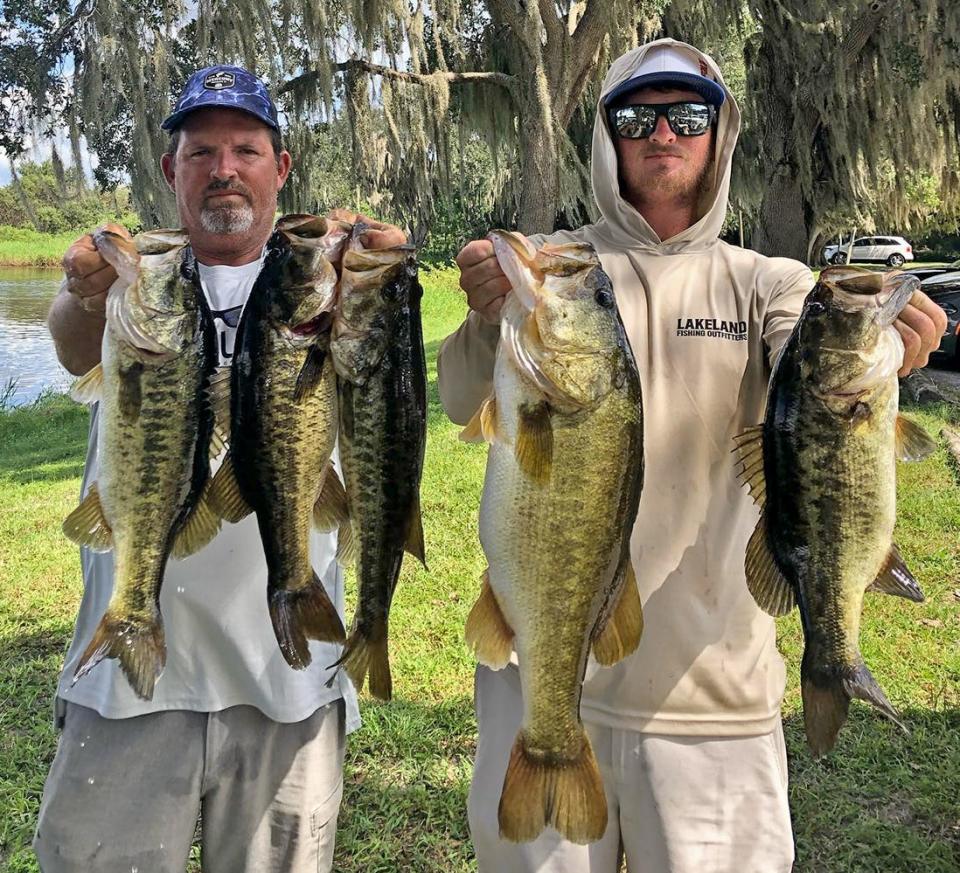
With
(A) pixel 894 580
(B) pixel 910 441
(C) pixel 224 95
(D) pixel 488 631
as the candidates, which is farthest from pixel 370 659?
Result: (C) pixel 224 95

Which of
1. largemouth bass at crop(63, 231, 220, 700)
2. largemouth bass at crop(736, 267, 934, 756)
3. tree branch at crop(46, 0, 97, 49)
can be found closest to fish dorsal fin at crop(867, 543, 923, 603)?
largemouth bass at crop(736, 267, 934, 756)

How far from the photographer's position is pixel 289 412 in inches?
80.9

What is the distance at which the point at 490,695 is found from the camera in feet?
8.26

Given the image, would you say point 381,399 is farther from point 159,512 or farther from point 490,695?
point 490,695

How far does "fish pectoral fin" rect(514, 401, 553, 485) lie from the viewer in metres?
2.02

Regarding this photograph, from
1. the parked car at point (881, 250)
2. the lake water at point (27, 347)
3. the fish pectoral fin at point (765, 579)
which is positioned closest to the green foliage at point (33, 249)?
the lake water at point (27, 347)

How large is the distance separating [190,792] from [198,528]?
0.89 metres

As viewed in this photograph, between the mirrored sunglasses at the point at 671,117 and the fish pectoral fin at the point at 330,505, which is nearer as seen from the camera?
the fish pectoral fin at the point at 330,505

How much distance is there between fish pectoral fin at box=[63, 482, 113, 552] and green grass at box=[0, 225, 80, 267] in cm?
3976

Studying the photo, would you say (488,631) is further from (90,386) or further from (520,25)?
(520,25)

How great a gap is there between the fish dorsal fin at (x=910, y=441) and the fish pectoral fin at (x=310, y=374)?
1.50m

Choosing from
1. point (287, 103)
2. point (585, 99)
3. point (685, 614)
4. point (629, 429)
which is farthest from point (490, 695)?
point (585, 99)

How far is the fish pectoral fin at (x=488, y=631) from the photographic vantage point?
213 centimetres

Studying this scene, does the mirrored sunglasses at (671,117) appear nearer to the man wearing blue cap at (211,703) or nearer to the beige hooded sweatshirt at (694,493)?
the beige hooded sweatshirt at (694,493)
